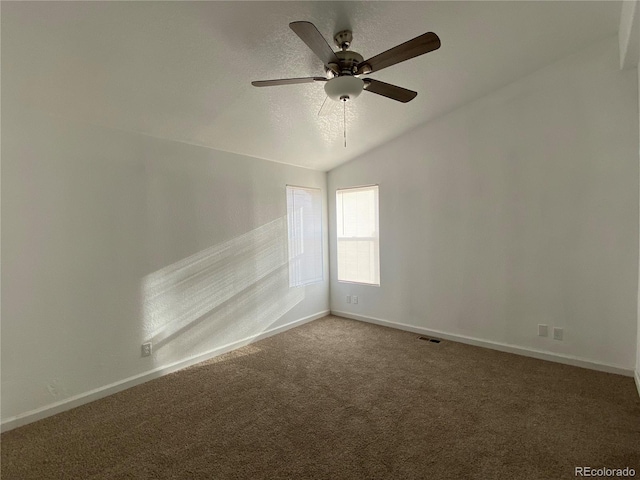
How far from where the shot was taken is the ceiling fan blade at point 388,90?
2.11 meters

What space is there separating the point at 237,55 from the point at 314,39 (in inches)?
31.3

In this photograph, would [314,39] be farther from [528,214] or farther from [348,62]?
[528,214]

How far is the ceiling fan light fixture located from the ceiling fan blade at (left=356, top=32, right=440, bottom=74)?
0.11m

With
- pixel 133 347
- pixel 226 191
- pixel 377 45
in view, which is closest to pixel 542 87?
pixel 377 45

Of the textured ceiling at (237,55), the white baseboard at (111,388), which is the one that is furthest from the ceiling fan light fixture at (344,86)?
the white baseboard at (111,388)

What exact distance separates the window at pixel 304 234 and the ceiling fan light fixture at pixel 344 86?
247cm

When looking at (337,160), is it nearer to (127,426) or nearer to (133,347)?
(133,347)

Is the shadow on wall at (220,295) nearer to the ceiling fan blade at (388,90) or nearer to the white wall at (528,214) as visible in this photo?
the white wall at (528,214)

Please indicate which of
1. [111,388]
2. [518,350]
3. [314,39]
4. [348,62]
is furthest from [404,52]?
[111,388]

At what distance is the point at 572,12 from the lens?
2387 millimetres

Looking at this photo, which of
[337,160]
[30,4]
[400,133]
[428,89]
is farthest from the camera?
[337,160]

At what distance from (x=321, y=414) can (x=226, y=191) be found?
98.1 inches

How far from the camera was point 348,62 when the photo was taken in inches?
77.8

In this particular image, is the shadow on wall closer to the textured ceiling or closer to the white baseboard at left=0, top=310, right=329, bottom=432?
the white baseboard at left=0, top=310, right=329, bottom=432
